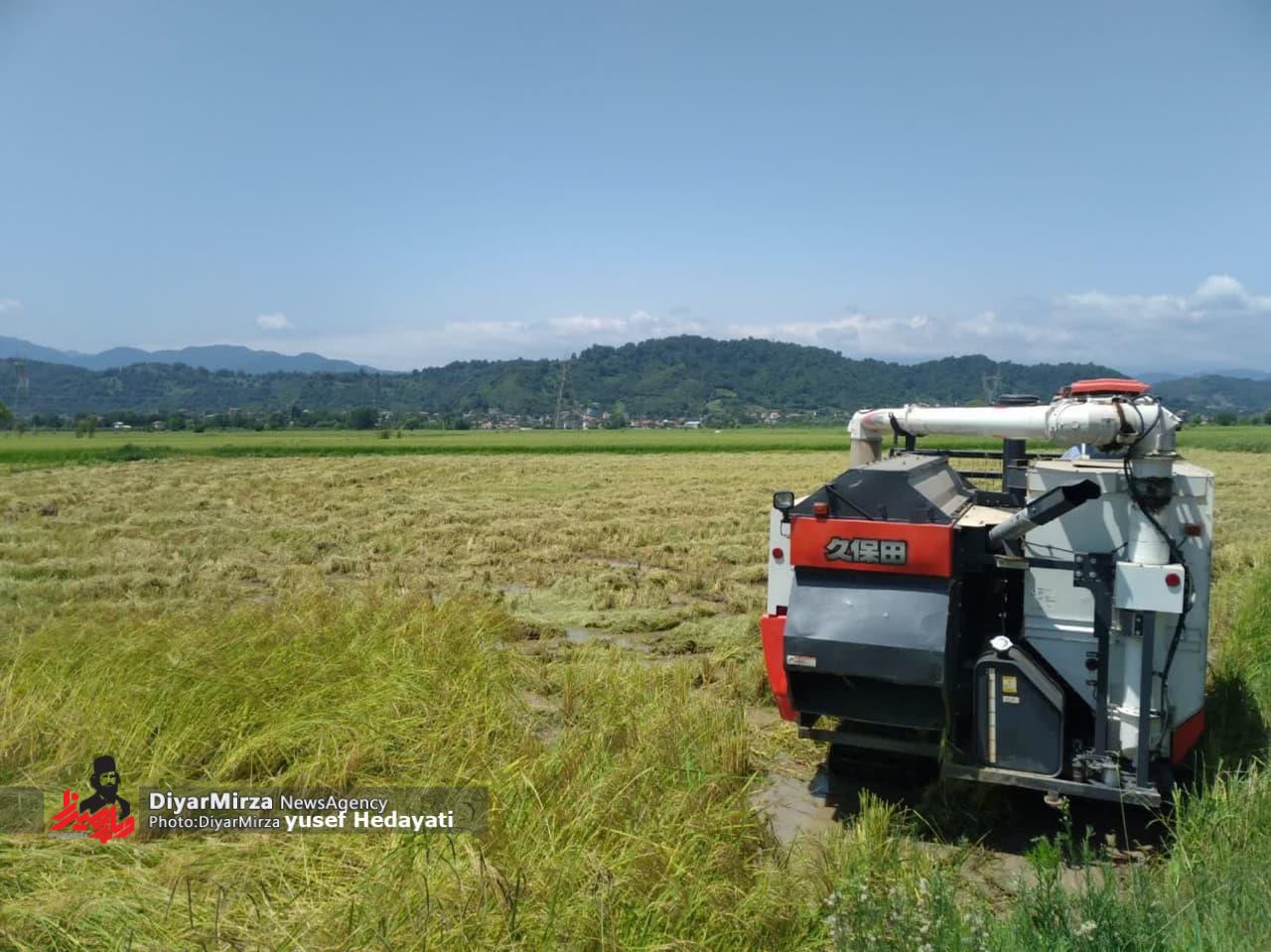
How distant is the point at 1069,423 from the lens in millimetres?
4910

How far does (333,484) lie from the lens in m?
31.0

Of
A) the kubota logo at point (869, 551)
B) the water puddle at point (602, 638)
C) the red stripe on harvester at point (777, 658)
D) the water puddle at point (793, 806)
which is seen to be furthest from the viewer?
the water puddle at point (602, 638)

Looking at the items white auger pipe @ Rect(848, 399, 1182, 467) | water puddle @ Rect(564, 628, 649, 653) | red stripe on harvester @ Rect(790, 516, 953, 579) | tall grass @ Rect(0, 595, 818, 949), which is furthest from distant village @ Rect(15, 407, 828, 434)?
red stripe on harvester @ Rect(790, 516, 953, 579)

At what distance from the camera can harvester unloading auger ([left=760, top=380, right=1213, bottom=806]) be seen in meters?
4.77

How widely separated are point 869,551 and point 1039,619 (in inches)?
45.3

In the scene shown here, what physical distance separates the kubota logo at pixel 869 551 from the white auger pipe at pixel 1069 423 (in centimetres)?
113

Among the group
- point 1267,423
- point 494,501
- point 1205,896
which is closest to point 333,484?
point 494,501

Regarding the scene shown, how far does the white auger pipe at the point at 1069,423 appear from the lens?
4.76 m

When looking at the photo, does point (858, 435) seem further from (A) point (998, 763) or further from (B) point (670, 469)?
(B) point (670, 469)

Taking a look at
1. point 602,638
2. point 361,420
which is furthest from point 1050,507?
point 361,420

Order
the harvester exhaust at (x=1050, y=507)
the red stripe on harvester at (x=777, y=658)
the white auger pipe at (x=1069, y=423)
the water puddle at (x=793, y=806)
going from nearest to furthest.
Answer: the harvester exhaust at (x=1050, y=507) → the white auger pipe at (x=1069, y=423) → the water puddle at (x=793, y=806) → the red stripe on harvester at (x=777, y=658)

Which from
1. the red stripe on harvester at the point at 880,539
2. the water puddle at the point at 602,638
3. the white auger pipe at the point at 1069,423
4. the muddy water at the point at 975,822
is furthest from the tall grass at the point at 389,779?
the white auger pipe at the point at 1069,423

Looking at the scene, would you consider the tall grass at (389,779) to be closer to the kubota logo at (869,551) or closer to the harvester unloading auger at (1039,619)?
the harvester unloading auger at (1039,619)

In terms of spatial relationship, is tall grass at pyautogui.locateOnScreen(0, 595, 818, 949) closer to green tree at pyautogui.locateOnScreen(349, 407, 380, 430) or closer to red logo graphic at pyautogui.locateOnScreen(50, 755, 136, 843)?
red logo graphic at pyautogui.locateOnScreen(50, 755, 136, 843)
